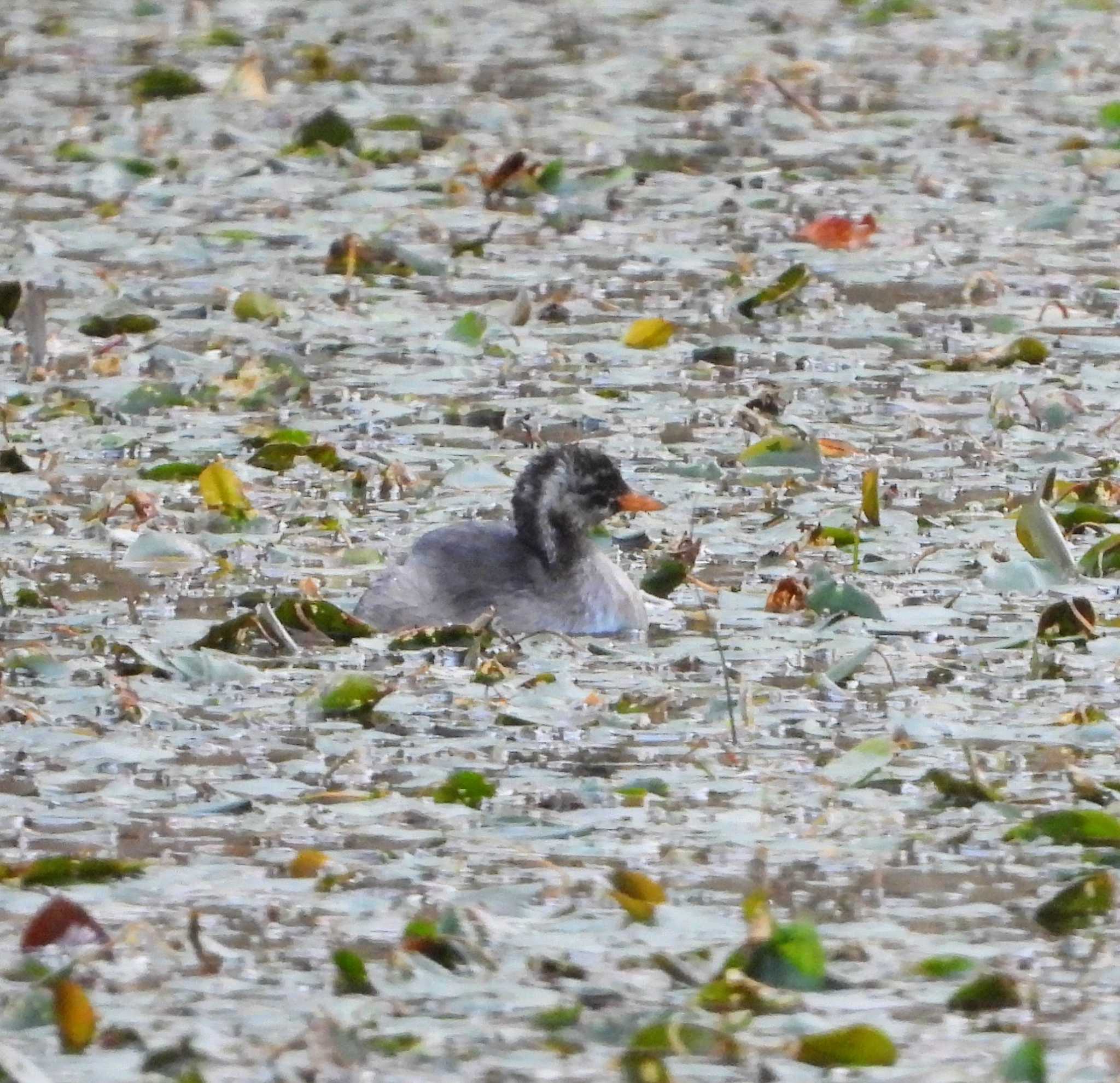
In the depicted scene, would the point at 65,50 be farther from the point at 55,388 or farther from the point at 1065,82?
the point at 55,388

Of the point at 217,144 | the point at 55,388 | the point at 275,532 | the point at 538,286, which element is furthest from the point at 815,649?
the point at 217,144

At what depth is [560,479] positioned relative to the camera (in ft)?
26.2

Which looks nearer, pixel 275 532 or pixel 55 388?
pixel 275 532

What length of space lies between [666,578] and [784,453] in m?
1.29

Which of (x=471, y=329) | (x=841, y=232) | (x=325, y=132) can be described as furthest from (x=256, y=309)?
(x=325, y=132)

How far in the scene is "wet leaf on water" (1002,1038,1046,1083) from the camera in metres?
4.45

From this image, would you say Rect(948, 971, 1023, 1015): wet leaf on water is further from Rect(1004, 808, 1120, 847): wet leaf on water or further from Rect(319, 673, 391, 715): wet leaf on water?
Rect(319, 673, 391, 715): wet leaf on water

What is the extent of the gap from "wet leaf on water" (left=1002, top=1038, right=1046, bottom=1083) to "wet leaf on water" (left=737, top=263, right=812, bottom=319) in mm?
6804

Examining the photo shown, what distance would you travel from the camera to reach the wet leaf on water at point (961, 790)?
5941mm

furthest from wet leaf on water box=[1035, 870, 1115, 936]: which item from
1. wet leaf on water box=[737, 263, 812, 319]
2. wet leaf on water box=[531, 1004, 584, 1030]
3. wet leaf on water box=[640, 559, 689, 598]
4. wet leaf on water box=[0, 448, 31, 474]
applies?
wet leaf on water box=[737, 263, 812, 319]

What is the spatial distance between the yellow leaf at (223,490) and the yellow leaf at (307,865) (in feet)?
9.61

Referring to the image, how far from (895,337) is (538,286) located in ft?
5.20

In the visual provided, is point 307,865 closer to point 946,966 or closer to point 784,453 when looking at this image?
point 946,966

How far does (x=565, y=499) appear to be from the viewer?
8.00 m
